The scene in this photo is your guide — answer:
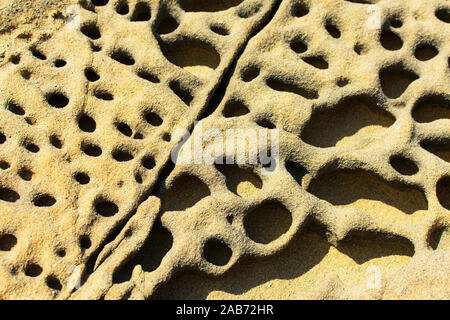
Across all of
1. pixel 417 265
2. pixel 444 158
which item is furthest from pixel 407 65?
pixel 417 265

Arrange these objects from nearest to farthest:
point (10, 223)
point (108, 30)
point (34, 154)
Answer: point (10, 223) < point (34, 154) < point (108, 30)

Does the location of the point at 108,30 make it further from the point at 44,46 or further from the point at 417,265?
the point at 417,265

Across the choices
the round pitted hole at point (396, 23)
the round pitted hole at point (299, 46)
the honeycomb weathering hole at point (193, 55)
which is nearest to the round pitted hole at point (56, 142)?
the honeycomb weathering hole at point (193, 55)

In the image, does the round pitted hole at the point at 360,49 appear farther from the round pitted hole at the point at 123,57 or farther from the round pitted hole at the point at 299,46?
the round pitted hole at the point at 123,57

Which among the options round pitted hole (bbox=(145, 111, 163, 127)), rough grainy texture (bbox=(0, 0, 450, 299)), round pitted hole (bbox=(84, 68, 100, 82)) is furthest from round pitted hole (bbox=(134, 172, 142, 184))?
round pitted hole (bbox=(84, 68, 100, 82))

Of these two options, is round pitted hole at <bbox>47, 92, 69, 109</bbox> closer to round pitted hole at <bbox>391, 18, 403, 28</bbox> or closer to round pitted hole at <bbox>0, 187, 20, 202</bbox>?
round pitted hole at <bbox>0, 187, 20, 202</bbox>

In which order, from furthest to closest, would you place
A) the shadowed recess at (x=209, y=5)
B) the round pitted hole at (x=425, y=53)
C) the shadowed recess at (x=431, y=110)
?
the shadowed recess at (x=209, y=5) < the round pitted hole at (x=425, y=53) < the shadowed recess at (x=431, y=110)

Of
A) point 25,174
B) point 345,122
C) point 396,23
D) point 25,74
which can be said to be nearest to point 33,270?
point 25,174

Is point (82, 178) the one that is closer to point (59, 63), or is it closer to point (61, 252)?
point (61, 252)
